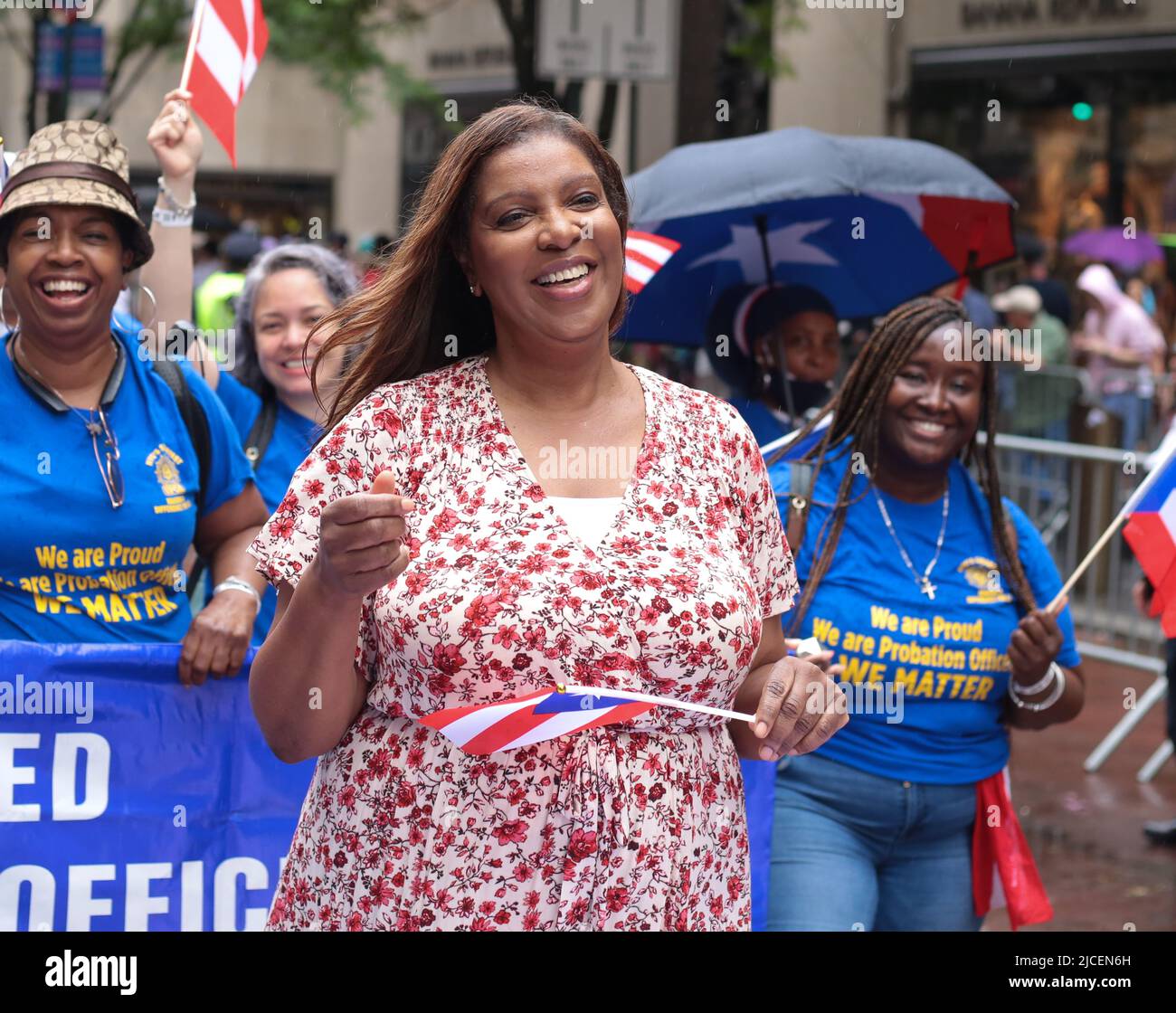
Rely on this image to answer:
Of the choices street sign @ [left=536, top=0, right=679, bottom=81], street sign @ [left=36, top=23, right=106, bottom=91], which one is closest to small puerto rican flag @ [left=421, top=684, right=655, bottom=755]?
street sign @ [left=536, top=0, right=679, bottom=81]

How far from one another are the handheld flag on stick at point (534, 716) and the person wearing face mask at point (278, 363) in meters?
2.40

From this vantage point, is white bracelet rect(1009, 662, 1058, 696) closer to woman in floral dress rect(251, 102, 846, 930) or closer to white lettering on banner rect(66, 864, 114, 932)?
woman in floral dress rect(251, 102, 846, 930)

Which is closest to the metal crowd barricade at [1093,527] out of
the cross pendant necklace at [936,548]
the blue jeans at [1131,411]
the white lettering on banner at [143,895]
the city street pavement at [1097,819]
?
the city street pavement at [1097,819]

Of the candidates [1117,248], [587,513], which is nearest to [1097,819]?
[587,513]

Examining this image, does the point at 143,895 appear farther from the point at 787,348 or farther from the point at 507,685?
the point at 787,348

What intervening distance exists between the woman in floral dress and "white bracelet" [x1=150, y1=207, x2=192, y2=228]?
6.99 ft

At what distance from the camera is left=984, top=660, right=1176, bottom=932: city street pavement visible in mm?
6793

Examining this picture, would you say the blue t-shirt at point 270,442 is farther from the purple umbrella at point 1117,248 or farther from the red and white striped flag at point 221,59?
the purple umbrella at point 1117,248

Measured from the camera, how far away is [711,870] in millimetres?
3008

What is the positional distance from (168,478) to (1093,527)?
7.24 metres

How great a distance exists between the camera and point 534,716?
2764 mm

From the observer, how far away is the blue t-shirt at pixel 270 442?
205 inches
